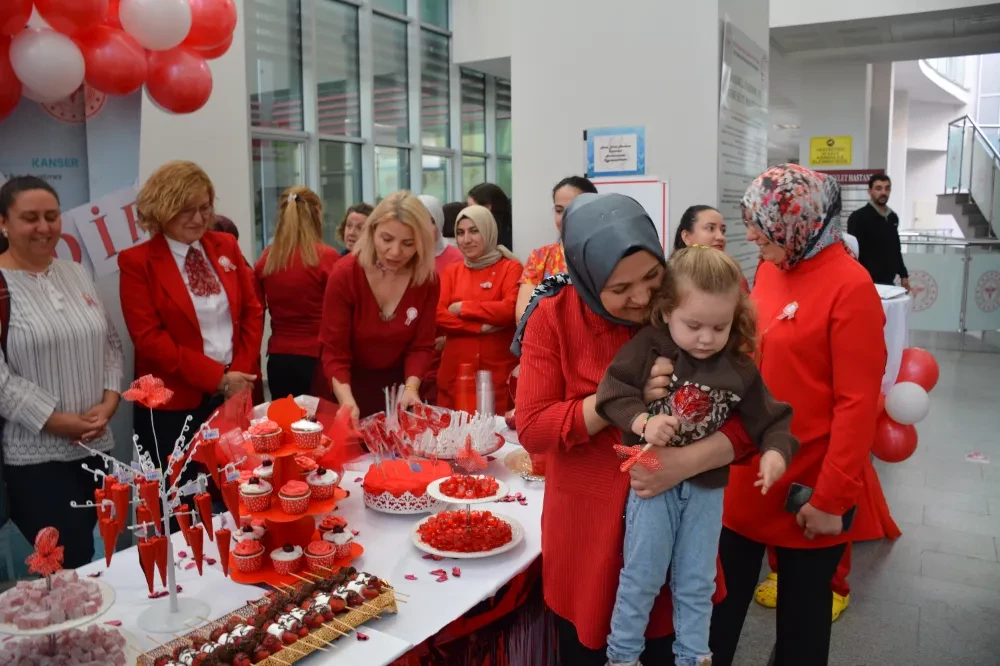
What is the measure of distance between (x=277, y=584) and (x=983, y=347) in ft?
32.3

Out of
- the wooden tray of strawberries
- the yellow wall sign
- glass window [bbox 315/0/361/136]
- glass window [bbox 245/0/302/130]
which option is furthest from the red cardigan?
the yellow wall sign

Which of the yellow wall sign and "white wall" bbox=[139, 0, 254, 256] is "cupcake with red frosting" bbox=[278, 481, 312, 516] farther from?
the yellow wall sign

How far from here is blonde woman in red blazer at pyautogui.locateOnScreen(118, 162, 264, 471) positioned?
290 centimetres

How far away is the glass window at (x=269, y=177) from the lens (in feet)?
24.0

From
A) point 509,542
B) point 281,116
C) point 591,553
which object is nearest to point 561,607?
point 591,553

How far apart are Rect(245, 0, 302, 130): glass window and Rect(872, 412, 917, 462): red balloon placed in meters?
5.70

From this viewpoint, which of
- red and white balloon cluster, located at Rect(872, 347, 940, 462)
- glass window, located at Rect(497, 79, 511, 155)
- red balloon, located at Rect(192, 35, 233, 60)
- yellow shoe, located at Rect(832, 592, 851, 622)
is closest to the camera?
yellow shoe, located at Rect(832, 592, 851, 622)

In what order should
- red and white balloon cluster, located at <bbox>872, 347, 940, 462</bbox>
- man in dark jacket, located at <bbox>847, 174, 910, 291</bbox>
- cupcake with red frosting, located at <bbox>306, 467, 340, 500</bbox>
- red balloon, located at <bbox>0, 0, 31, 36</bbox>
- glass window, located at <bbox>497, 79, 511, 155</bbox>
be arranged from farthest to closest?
1. glass window, located at <bbox>497, 79, 511, 155</bbox>
2. man in dark jacket, located at <bbox>847, 174, 910, 291</bbox>
3. red and white balloon cluster, located at <bbox>872, 347, 940, 462</bbox>
4. red balloon, located at <bbox>0, 0, 31, 36</bbox>
5. cupcake with red frosting, located at <bbox>306, 467, 340, 500</bbox>

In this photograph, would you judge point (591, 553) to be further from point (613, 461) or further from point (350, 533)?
point (350, 533)

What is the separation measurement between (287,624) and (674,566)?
2.36ft

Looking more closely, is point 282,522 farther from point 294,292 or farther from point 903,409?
point 903,409

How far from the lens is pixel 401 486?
2.09m

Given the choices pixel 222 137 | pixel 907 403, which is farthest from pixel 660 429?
pixel 222 137

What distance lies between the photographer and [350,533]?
1.85 m
